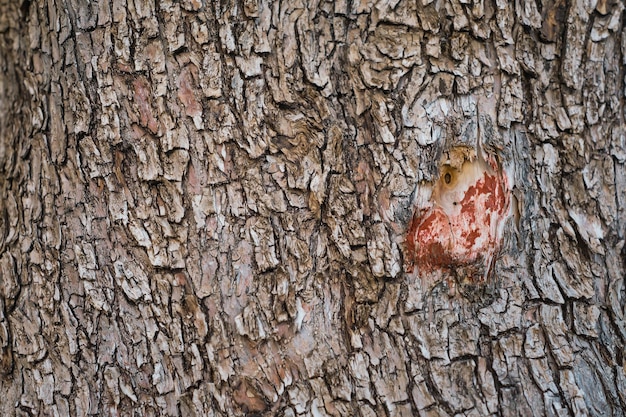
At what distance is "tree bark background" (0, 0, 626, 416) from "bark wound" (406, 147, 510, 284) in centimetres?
3

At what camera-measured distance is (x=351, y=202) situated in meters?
1.47

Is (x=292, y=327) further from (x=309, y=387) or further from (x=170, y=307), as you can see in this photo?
(x=170, y=307)

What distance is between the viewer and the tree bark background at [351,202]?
1458 mm

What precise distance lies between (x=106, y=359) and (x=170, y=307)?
0.23 m

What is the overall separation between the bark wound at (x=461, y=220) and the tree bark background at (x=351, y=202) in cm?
3

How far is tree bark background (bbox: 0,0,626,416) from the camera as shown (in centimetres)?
146

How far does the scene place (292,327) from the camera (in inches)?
58.4

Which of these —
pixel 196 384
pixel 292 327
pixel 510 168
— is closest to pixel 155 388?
pixel 196 384

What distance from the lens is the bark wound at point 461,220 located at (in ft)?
4.80

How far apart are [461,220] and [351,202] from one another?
0.89 ft

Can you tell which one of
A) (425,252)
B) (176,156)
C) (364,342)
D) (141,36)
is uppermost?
(141,36)

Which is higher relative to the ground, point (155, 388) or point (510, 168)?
point (510, 168)

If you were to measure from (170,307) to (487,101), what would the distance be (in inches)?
36.8

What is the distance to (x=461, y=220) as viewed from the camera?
146cm
